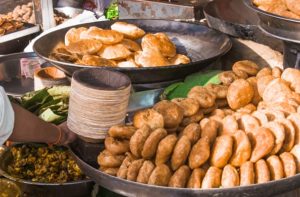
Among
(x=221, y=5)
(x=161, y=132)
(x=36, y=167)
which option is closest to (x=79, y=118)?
(x=161, y=132)

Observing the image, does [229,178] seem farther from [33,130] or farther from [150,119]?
[33,130]

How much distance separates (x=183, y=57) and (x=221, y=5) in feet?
2.84

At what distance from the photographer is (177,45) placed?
3104 millimetres

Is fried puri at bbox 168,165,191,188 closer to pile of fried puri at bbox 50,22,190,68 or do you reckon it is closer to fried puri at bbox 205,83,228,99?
fried puri at bbox 205,83,228,99

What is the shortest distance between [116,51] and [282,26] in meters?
1.04

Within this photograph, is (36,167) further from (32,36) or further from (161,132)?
(32,36)

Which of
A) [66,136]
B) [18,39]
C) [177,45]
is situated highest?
[177,45]

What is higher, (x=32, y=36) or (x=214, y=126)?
(x=214, y=126)

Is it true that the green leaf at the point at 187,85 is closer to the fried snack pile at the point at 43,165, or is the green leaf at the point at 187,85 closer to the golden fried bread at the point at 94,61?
the golden fried bread at the point at 94,61

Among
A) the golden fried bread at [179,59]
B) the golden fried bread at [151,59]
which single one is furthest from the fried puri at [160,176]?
the golden fried bread at [179,59]

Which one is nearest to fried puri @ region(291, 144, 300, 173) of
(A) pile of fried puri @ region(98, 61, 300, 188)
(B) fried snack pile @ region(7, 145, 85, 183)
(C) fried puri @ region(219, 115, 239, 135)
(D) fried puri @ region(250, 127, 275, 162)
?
(A) pile of fried puri @ region(98, 61, 300, 188)

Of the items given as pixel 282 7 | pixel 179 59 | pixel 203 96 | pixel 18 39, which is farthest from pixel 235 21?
pixel 18 39

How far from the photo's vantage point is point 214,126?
70.2 inches

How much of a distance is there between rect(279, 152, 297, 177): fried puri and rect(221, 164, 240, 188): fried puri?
0.61 ft
